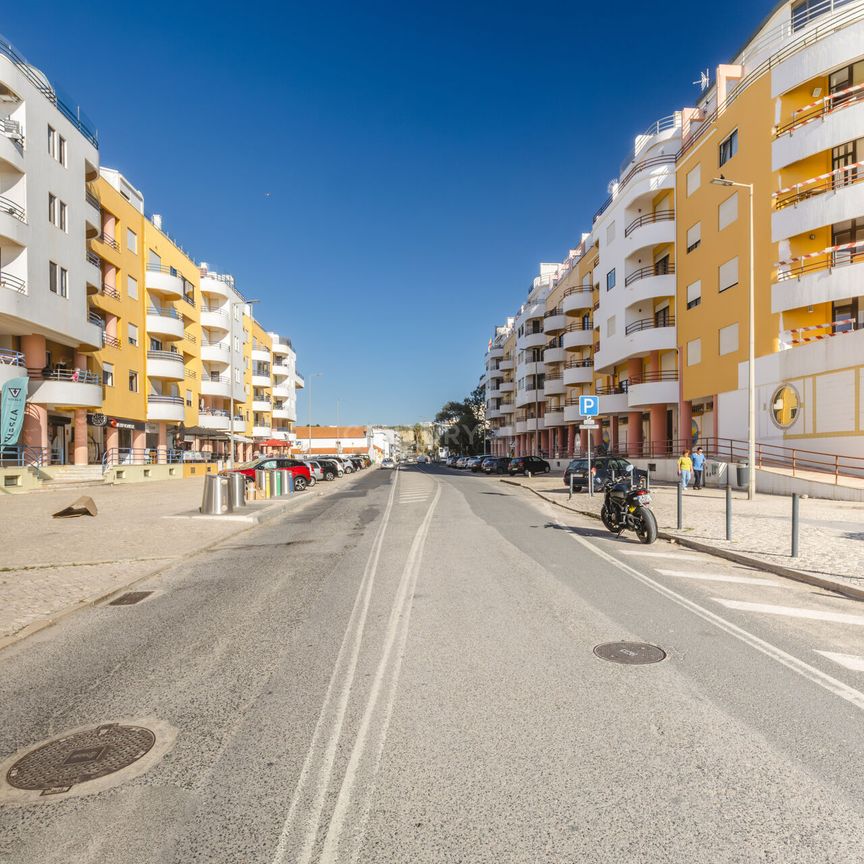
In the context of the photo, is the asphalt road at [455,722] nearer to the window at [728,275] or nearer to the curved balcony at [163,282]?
the window at [728,275]

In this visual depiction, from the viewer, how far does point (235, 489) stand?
18.5 m

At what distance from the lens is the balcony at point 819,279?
22516 mm

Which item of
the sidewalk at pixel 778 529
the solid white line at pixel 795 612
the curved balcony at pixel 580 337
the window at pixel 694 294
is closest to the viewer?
the solid white line at pixel 795 612

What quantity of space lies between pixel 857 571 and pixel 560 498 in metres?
14.3

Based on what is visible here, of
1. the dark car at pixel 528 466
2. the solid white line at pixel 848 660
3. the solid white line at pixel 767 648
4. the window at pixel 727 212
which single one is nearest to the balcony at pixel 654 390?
the window at pixel 727 212

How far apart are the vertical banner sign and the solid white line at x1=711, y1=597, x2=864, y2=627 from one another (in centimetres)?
2673

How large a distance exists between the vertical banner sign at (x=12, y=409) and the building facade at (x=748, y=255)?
28345 mm

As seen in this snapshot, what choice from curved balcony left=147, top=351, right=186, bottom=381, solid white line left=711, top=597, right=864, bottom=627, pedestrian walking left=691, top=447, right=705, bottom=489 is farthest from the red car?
solid white line left=711, top=597, right=864, bottom=627

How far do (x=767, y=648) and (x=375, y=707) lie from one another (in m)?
3.63

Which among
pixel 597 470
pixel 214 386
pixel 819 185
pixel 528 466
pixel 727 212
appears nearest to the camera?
pixel 819 185

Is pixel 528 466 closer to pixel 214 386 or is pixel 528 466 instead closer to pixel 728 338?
pixel 728 338

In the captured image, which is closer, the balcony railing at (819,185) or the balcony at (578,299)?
the balcony railing at (819,185)

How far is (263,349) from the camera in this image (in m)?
72.0

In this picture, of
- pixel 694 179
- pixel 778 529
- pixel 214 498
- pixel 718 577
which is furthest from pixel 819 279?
pixel 214 498
